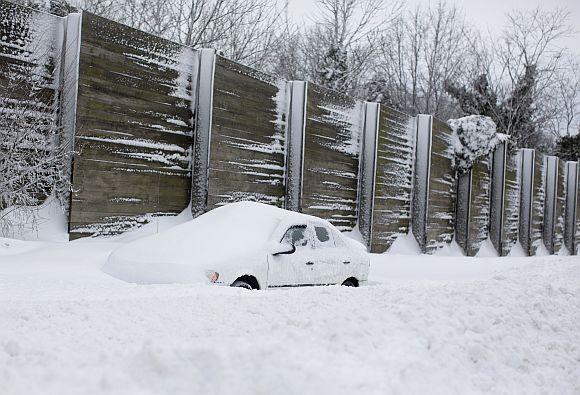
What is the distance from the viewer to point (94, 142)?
9938 mm

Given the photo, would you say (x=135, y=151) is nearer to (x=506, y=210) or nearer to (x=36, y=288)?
(x=36, y=288)

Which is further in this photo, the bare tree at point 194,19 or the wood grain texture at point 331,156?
the bare tree at point 194,19

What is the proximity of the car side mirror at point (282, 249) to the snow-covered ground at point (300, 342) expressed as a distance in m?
1.57

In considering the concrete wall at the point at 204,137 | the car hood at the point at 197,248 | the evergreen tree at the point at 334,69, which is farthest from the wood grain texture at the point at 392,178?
the evergreen tree at the point at 334,69

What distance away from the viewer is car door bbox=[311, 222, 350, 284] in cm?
838

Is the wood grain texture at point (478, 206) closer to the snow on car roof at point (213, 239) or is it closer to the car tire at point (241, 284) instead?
the snow on car roof at point (213, 239)

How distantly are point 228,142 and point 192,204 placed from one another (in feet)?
4.39

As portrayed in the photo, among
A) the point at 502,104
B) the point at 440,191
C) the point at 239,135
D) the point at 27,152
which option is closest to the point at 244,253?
the point at 27,152

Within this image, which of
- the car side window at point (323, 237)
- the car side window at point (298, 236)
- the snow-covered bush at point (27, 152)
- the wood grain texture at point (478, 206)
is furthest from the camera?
the wood grain texture at point (478, 206)

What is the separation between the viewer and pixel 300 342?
3.79 metres

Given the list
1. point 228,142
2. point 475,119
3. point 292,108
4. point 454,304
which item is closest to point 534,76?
point 475,119

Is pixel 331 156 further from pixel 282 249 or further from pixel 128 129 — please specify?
pixel 282 249

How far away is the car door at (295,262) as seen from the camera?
769cm

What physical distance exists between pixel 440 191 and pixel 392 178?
293 cm
